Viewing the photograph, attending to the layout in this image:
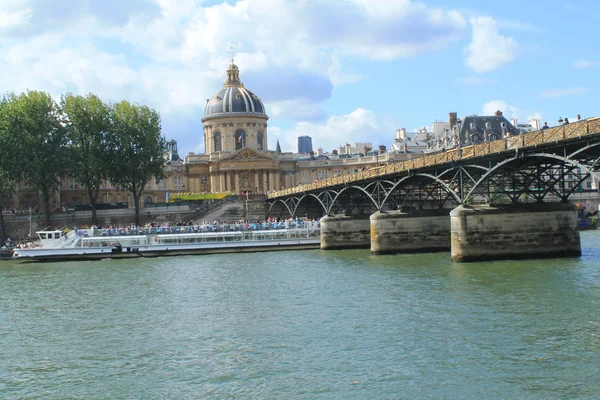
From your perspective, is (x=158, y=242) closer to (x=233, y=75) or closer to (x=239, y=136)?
(x=239, y=136)

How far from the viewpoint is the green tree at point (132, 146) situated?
80625 millimetres

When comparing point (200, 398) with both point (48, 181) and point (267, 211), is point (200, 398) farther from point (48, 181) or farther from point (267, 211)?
point (267, 211)

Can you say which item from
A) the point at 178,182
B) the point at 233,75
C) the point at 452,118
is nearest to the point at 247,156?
the point at 178,182

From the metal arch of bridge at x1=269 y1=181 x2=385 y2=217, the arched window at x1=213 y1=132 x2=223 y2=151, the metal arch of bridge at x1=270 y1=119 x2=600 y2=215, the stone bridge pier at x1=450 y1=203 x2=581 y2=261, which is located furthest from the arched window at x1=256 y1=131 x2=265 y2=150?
the stone bridge pier at x1=450 y1=203 x2=581 y2=261

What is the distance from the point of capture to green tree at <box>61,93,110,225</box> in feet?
257

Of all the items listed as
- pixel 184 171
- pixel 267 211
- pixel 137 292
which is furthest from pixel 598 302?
pixel 184 171

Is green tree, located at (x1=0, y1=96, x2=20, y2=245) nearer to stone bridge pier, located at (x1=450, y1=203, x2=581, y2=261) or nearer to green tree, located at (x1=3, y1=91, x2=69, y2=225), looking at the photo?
green tree, located at (x1=3, y1=91, x2=69, y2=225)

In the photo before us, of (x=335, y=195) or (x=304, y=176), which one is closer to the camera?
(x=335, y=195)

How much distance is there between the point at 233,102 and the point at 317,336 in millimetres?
119238

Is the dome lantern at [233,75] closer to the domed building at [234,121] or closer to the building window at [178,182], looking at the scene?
the domed building at [234,121]

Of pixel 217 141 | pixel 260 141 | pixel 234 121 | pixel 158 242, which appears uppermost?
pixel 234 121

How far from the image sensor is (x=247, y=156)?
129m

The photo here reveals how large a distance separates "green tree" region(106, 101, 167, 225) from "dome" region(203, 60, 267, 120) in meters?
56.1

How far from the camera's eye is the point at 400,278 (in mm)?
37656
